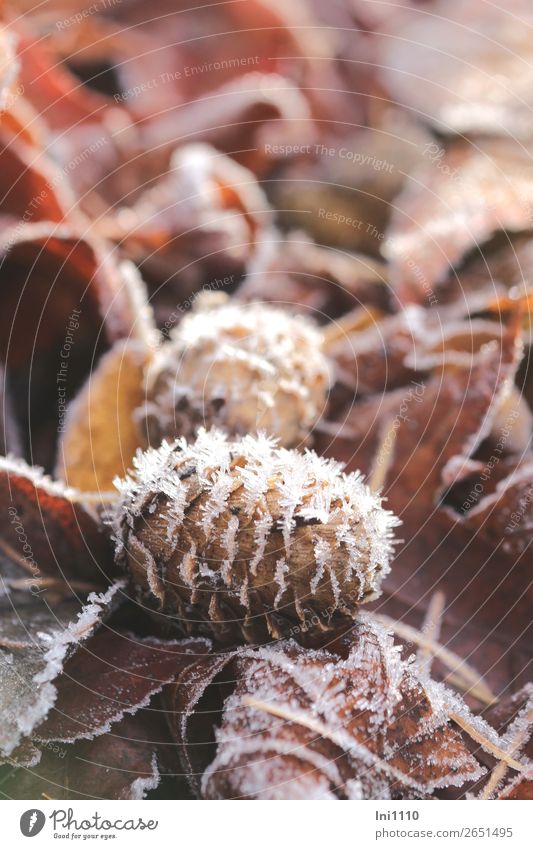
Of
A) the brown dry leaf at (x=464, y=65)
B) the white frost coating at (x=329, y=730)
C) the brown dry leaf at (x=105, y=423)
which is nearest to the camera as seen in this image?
the white frost coating at (x=329, y=730)

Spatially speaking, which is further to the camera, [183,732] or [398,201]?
[398,201]

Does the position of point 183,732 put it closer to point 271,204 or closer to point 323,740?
Answer: point 323,740

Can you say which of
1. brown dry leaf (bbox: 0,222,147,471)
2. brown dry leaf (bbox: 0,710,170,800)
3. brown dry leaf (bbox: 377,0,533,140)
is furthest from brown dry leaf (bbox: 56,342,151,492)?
brown dry leaf (bbox: 377,0,533,140)

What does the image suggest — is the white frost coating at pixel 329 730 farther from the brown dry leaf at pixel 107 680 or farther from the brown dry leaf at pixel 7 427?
the brown dry leaf at pixel 7 427

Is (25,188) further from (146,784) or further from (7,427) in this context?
(146,784)

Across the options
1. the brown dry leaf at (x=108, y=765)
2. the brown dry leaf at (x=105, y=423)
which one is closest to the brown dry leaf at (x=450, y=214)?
the brown dry leaf at (x=105, y=423)

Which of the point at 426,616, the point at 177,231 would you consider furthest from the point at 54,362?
the point at 426,616
